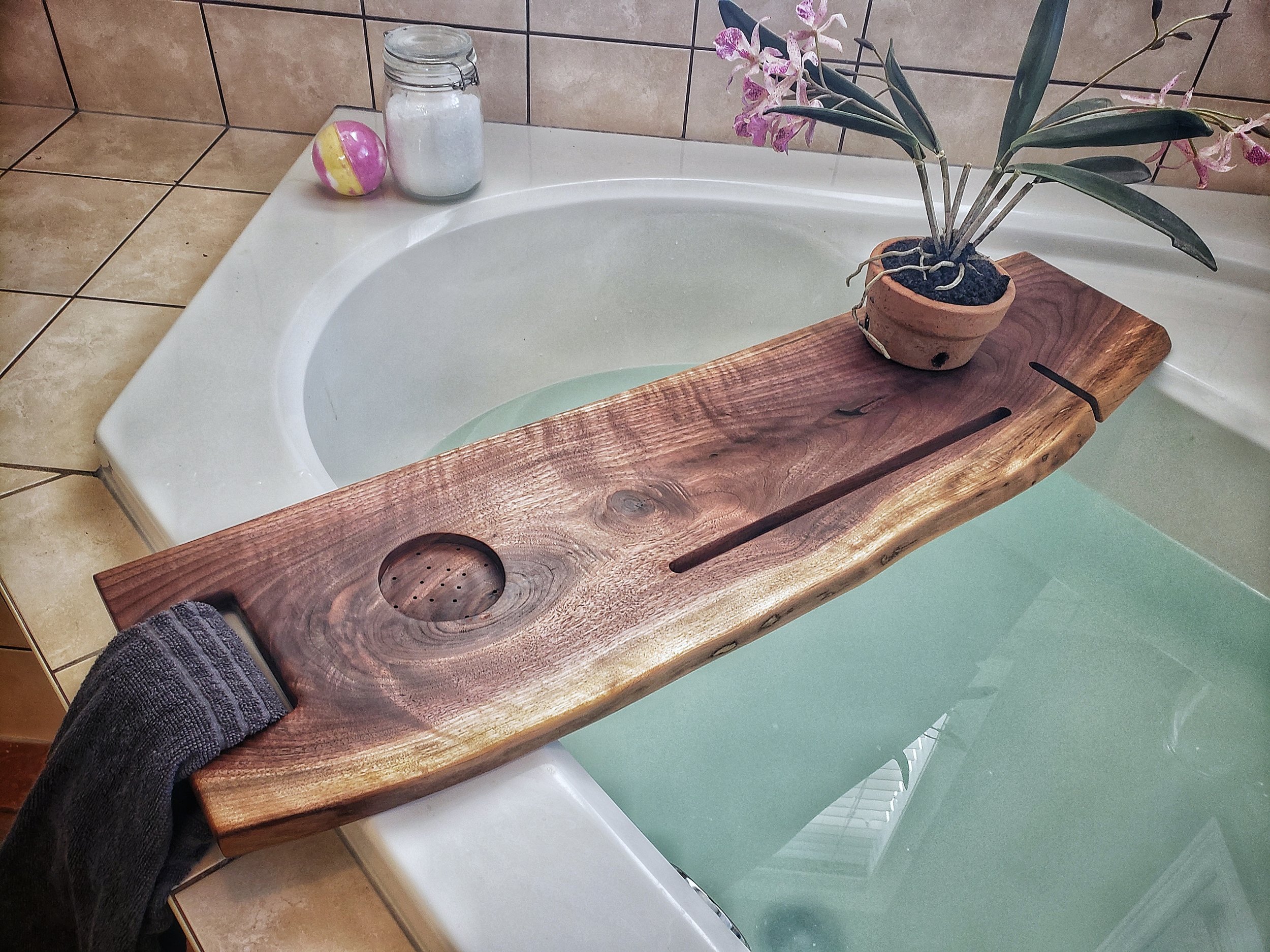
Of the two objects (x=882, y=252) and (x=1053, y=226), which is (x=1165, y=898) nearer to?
(x=882, y=252)

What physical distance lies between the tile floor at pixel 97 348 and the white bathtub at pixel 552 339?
0.13 ft

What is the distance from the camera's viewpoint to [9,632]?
85 centimetres

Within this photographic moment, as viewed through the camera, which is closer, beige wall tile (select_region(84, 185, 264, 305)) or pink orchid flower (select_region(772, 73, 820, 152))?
pink orchid flower (select_region(772, 73, 820, 152))

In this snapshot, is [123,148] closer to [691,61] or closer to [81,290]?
[81,290]

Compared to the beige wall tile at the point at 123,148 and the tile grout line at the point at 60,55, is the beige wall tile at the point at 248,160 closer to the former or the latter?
the beige wall tile at the point at 123,148

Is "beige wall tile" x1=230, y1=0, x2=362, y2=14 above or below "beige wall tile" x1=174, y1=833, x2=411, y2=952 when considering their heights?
above

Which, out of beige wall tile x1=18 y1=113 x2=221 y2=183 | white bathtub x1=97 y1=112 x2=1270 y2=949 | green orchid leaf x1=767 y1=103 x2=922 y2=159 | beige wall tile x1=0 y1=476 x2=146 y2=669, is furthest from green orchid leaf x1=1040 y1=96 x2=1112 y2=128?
beige wall tile x1=18 y1=113 x2=221 y2=183

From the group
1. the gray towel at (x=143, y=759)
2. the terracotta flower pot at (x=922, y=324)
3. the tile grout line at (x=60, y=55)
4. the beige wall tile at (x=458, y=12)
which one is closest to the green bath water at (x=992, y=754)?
the terracotta flower pot at (x=922, y=324)


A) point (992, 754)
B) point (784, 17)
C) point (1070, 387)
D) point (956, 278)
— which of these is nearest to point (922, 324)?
point (956, 278)

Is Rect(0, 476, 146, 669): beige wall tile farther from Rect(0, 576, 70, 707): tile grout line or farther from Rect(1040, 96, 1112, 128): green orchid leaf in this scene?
Rect(1040, 96, 1112, 128): green orchid leaf

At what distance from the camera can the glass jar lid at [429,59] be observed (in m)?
1.03

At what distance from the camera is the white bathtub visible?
1.69 feet

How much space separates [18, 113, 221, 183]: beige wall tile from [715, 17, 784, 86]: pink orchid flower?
0.85 m

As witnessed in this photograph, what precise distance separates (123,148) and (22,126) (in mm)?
172
